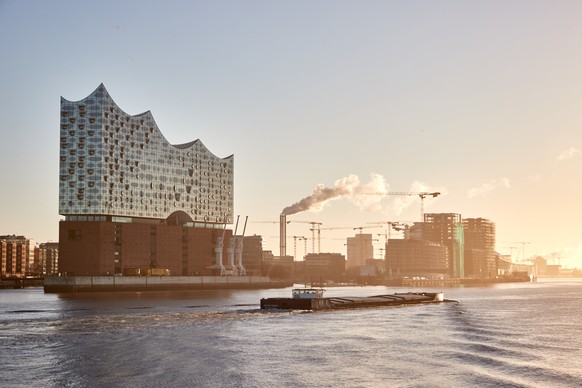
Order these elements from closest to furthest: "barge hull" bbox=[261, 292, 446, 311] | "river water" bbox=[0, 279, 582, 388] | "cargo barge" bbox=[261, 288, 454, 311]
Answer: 1. "river water" bbox=[0, 279, 582, 388]
2. "barge hull" bbox=[261, 292, 446, 311]
3. "cargo barge" bbox=[261, 288, 454, 311]

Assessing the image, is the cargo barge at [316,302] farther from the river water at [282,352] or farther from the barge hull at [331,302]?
the river water at [282,352]

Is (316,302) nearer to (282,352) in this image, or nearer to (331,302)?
(331,302)

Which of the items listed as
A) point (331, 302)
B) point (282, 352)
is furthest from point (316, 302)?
point (282, 352)

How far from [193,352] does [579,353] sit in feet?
113

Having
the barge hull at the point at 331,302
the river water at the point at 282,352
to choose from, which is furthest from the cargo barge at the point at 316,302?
the river water at the point at 282,352

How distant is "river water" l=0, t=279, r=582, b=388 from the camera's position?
167 feet

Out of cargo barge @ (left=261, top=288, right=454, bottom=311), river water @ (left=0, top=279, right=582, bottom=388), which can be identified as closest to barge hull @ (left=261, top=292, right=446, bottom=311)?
cargo barge @ (left=261, top=288, right=454, bottom=311)

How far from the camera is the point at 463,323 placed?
98125mm

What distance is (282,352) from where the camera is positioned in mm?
64562

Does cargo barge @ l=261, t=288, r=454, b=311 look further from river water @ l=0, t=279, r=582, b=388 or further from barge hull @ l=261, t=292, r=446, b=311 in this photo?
river water @ l=0, t=279, r=582, b=388

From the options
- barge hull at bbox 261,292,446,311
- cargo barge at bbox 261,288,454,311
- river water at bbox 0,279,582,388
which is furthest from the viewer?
cargo barge at bbox 261,288,454,311

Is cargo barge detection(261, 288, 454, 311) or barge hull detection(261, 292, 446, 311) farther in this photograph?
cargo barge detection(261, 288, 454, 311)

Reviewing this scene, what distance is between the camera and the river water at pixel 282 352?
50938 mm

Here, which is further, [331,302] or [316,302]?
[331,302]
